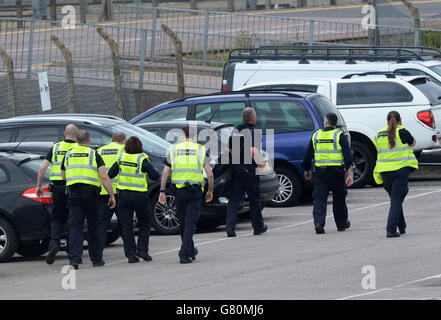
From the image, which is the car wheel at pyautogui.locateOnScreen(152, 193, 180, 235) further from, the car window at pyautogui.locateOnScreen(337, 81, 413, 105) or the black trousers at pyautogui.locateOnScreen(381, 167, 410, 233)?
the car window at pyautogui.locateOnScreen(337, 81, 413, 105)

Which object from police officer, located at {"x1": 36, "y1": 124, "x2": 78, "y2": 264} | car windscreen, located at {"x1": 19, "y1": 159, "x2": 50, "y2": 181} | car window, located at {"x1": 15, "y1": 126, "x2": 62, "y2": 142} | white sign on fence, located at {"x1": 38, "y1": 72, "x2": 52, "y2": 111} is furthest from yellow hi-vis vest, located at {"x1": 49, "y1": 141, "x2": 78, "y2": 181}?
white sign on fence, located at {"x1": 38, "y1": 72, "x2": 52, "y2": 111}

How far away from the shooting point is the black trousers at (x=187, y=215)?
475 inches

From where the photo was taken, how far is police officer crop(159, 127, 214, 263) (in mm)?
12086

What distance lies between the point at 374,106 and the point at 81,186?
7825mm

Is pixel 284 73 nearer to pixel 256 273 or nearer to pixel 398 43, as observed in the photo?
pixel 398 43

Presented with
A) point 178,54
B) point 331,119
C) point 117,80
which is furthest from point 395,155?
point 117,80

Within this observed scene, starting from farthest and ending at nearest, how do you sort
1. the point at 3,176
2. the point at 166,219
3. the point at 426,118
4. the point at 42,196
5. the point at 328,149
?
the point at 426,118 < the point at 166,219 < the point at 328,149 < the point at 3,176 < the point at 42,196

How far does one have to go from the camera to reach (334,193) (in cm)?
1401

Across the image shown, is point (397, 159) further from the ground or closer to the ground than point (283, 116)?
closer to the ground

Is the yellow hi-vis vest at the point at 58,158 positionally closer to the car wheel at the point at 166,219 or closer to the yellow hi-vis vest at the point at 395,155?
the car wheel at the point at 166,219

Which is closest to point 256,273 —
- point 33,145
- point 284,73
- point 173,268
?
point 173,268

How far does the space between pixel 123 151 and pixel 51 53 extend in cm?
1279

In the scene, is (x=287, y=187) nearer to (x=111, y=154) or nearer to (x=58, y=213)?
(x=111, y=154)

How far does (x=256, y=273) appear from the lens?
10977 mm
